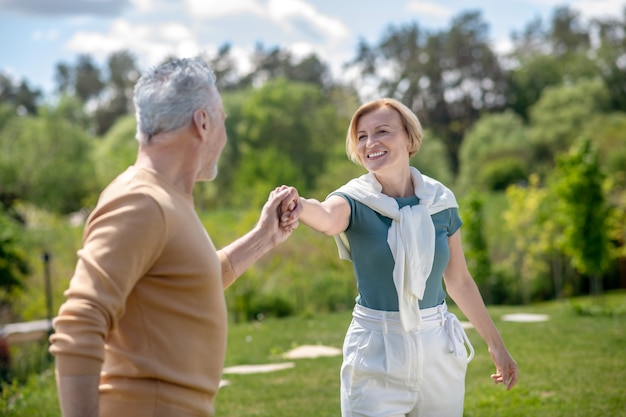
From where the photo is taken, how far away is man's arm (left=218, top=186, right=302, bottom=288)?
277 centimetres

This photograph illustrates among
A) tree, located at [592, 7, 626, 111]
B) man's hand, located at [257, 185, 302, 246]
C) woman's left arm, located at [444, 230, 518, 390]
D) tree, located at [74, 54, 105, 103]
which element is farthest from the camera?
tree, located at [74, 54, 105, 103]

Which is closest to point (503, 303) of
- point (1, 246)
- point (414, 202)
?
point (1, 246)

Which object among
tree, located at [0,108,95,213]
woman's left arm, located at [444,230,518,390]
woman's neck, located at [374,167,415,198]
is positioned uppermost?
tree, located at [0,108,95,213]

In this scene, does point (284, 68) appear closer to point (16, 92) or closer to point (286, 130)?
point (286, 130)

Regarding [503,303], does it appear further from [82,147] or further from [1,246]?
[82,147]

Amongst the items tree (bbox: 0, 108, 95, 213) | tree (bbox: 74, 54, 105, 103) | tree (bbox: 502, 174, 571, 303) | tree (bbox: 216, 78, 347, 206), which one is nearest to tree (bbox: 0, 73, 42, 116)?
tree (bbox: 74, 54, 105, 103)

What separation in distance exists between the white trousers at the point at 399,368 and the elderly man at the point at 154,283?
112 centimetres

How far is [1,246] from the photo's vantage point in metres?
9.95

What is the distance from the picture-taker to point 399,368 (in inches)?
124

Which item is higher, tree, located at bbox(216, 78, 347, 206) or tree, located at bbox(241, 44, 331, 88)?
tree, located at bbox(241, 44, 331, 88)

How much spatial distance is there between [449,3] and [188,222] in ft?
193

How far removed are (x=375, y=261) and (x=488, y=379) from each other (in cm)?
489

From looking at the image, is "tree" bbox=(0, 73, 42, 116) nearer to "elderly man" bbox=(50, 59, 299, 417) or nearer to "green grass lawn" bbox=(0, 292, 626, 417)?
"green grass lawn" bbox=(0, 292, 626, 417)

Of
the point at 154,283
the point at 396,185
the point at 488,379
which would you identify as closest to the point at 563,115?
the point at 488,379
